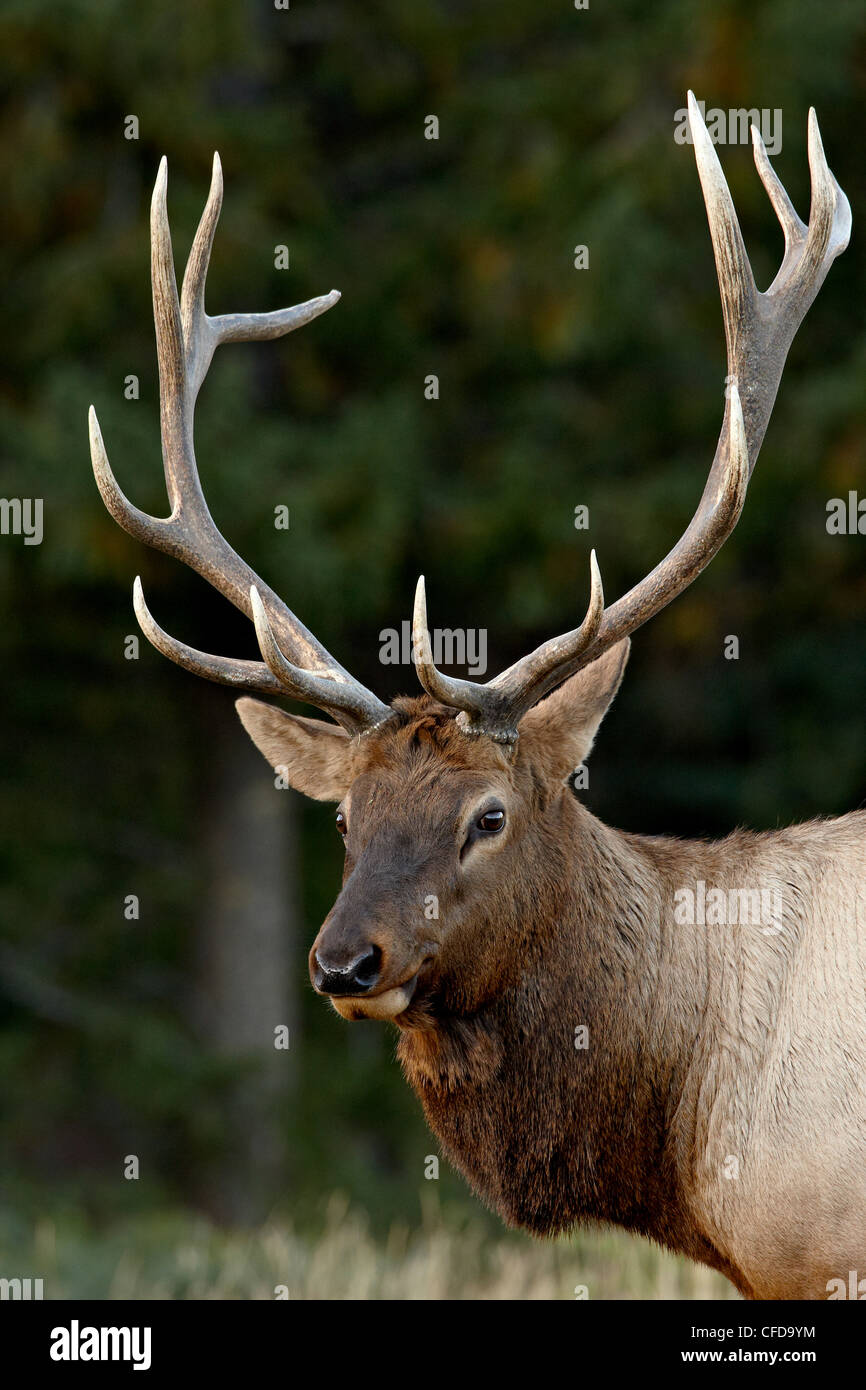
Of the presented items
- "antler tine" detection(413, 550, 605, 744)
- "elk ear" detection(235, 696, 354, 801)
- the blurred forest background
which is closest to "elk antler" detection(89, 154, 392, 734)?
"elk ear" detection(235, 696, 354, 801)

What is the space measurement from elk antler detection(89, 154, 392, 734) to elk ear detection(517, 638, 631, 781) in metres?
0.41

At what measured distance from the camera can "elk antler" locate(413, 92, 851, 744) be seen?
4410 mm

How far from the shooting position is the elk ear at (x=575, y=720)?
183 inches

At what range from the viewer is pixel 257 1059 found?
1120cm

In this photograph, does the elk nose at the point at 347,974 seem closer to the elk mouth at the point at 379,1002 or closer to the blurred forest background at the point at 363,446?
the elk mouth at the point at 379,1002

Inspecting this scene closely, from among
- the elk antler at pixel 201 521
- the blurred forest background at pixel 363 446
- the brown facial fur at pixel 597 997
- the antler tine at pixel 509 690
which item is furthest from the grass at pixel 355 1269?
the elk antler at pixel 201 521

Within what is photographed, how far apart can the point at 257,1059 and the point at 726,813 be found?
3864 millimetres

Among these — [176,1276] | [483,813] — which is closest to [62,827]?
[176,1276]

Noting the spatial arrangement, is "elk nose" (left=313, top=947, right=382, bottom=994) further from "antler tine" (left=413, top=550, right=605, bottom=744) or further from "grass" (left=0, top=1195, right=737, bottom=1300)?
"grass" (left=0, top=1195, right=737, bottom=1300)

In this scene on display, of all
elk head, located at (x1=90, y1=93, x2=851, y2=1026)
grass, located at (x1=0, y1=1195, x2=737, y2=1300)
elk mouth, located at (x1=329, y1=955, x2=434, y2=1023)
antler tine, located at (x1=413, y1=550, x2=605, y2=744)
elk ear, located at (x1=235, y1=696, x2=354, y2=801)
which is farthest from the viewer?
grass, located at (x1=0, y1=1195, x2=737, y2=1300)

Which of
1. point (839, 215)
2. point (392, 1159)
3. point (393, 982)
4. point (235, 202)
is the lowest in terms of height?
point (392, 1159)

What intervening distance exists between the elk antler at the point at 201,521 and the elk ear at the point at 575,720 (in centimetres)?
41

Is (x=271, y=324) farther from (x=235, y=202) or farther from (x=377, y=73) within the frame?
(x=377, y=73)

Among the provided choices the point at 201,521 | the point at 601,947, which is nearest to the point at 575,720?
the point at 601,947
